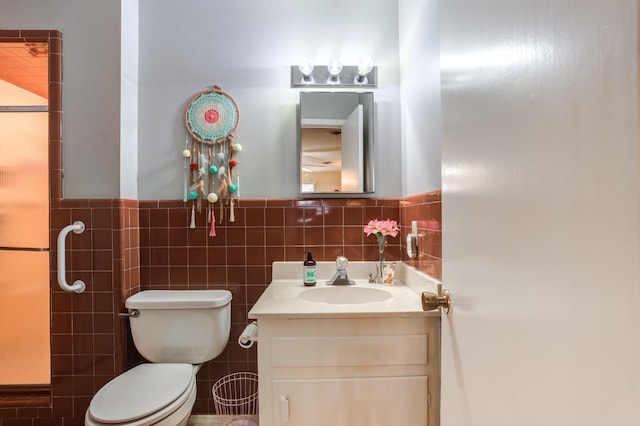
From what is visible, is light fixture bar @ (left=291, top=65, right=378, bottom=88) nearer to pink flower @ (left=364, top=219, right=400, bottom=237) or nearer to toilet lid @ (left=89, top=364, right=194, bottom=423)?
pink flower @ (left=364, top=219, right=400, bottom=237)

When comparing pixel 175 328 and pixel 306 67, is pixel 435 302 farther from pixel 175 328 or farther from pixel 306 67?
pixel 306 67

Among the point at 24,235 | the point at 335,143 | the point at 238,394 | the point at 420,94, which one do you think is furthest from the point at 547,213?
the point at 24,235

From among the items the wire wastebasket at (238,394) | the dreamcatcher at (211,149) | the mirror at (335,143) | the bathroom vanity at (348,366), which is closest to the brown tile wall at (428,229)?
the bathroom vanity at (348,366)

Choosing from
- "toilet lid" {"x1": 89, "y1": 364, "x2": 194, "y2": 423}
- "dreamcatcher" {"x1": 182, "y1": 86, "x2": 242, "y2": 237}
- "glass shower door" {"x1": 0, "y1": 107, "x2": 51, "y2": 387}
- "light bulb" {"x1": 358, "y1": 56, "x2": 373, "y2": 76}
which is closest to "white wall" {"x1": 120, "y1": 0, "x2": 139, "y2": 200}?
"dreamcatcher" {"x1": 182, "y1": 86, "x2": 242, "y2": 237}

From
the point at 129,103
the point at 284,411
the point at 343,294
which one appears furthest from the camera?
the point at 129,103

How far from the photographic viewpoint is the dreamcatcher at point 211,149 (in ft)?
5.89

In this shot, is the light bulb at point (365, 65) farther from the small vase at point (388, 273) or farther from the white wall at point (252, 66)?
the small vase at point (388, 273)

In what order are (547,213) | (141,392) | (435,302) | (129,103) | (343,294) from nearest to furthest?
1. (547,213)
2. (435,302)
3. (141,392)
4. (343,294)
5. (129,103)

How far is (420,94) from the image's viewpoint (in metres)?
1.50

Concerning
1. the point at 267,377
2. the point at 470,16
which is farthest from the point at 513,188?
the point at 267,377

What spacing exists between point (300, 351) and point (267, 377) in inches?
6.1

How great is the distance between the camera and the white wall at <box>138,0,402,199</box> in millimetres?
1811

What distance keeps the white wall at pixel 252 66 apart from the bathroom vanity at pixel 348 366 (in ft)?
2.78

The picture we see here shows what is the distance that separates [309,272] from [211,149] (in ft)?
2.97
